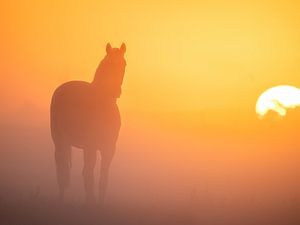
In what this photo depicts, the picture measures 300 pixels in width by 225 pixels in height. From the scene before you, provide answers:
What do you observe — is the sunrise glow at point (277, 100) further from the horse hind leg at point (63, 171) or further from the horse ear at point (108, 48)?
the horse hind leg at point (63, 171)

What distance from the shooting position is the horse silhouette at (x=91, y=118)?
6.74 feet

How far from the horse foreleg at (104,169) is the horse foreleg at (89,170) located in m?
0.04

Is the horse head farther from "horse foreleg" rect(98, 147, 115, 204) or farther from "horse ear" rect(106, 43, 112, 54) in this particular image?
"horse foreleg" rect(98, 147, 115, 204)

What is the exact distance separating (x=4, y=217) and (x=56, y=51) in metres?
0.90

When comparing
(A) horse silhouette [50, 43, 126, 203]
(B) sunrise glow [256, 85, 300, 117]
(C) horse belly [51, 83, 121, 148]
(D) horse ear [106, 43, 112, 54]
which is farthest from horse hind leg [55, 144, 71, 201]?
(B) sunrise glow [256, 85, 300, 117]

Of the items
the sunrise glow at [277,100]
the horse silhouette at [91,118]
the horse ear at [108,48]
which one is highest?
the horse ear at [108,48]

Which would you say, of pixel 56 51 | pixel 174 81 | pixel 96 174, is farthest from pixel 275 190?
pixel 56 51

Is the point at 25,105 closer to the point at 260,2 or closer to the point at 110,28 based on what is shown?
the point at 110,28

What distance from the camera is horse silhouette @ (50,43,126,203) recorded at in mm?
2055

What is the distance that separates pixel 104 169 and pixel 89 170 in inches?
3.1

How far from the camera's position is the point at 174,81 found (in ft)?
6.82

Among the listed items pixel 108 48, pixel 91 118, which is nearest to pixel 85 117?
pixel 91 118

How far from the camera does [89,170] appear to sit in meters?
2.06

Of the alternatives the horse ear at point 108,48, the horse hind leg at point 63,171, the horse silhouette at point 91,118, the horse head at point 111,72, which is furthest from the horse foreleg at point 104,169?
the horse ear at point 108,48
